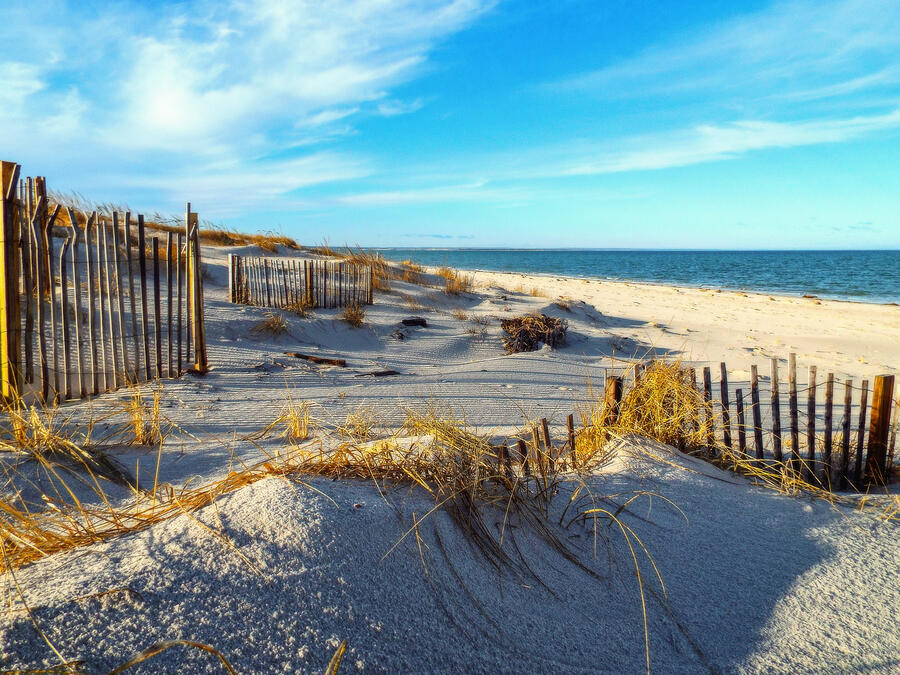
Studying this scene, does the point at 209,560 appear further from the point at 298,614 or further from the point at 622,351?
the point at 622,351

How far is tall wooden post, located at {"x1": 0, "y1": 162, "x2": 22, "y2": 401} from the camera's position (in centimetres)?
397

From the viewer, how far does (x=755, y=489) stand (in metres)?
2.76

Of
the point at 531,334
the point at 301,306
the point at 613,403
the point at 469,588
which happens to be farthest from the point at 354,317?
the point at 469,588

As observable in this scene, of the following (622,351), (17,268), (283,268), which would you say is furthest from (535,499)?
(283,268)

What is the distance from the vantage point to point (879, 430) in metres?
3.48

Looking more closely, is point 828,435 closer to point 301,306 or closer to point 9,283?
point 9,283

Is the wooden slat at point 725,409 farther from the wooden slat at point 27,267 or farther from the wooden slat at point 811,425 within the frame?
the wooden slat at point 27,267

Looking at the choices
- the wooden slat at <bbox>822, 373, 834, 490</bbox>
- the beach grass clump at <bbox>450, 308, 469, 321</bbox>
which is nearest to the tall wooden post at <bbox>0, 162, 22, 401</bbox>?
the wooden slat at <bbox>822, 373, 834, 490</bbox>

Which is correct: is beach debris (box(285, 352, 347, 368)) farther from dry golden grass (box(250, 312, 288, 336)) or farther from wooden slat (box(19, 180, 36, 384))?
wooden slat (box(19, 180, 36, 384))

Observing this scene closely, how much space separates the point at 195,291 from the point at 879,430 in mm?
5840

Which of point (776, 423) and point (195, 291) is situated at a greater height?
point (195, 291)

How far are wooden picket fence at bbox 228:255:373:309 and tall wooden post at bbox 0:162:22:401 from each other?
4.94 m

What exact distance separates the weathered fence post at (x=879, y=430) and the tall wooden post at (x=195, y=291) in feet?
18.6

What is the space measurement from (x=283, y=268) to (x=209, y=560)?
834cm
